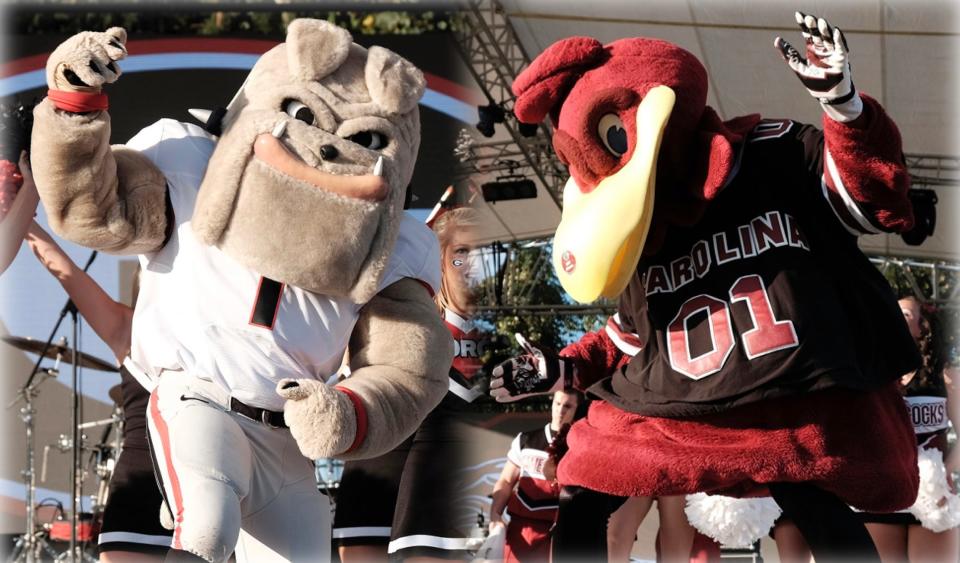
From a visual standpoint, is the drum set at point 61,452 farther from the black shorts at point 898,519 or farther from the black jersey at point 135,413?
the black shorts at point 898,519

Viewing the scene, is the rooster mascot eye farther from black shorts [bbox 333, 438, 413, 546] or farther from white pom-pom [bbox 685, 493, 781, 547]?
white pom-pom [bbox 685, 493, 781, 547]

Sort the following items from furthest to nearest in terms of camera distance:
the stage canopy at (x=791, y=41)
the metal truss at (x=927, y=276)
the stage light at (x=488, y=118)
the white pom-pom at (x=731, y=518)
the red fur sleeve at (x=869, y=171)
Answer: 1. the metal truss at (x=927, y=276)
2. the stage canopy at (x=791, y=41)
3. the white pom-pom at (x=731, y=518)
4. the stage light at (x=488, y=118)
5. the red fur sleeve at (x=869, y=171)

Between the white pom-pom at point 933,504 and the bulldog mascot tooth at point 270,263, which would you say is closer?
the bulldog mascot tooth at point 270,263

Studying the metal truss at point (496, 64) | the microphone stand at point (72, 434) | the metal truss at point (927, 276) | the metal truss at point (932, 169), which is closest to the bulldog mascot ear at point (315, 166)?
the microphone stand at point (72, 434)

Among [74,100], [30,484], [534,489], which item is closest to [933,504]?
[534,489]

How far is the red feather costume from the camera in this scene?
2.66m

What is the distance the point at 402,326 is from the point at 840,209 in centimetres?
107

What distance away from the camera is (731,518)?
4.20 metres

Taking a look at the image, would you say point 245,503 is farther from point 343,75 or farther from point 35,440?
point 35,440

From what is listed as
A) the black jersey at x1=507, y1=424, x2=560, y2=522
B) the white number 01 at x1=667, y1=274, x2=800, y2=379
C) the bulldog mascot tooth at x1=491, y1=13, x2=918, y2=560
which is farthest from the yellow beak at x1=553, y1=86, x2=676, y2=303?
the black jersey at x1=507, y1=424, x2=560, y2=522

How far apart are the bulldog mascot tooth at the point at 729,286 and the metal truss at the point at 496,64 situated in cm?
222

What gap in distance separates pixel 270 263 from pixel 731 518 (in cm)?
213

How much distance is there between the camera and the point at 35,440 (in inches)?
194

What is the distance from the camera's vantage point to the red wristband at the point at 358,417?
2.72 metres
